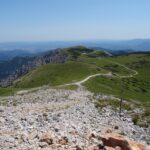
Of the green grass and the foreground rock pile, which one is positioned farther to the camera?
the green grass

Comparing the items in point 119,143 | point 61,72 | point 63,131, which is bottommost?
point 61,72

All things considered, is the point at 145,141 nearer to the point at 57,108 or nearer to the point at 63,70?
the point at 57,108

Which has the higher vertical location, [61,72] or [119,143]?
[119,143]

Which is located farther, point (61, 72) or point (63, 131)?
point (61, 72)

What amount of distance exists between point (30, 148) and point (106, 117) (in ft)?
76.4

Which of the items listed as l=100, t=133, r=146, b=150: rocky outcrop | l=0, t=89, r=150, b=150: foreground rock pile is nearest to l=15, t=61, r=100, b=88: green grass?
l=0, t=89, r=150, b=150: foreground rock pile

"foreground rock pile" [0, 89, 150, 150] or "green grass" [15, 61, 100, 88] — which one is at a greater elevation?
"foreground rock pile" [0, 89, 150, 150]

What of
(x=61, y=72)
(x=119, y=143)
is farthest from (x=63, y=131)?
(x=61, y=72)

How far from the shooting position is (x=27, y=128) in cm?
3197

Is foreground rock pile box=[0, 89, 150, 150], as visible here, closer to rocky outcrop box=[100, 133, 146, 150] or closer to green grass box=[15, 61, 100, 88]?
rocky outcrop box=[100, 133, 146, 150]

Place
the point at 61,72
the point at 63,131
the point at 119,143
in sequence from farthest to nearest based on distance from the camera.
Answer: the point at 61,72
the point at 63,131
the point at 119,143

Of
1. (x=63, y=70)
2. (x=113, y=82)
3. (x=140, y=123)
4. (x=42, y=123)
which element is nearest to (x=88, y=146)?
(x=42, y=123)

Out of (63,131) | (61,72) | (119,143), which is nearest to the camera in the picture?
(119,143)

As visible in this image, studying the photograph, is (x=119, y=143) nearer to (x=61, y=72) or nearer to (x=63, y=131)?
(x=63, y=131)
